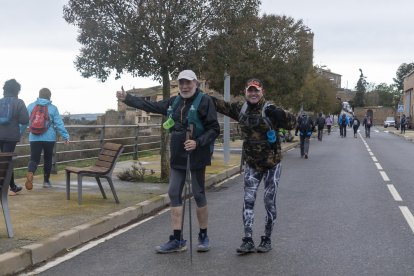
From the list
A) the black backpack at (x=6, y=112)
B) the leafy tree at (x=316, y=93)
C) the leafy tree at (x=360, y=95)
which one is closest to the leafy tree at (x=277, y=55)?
the black backpack at (x=6, y=112)

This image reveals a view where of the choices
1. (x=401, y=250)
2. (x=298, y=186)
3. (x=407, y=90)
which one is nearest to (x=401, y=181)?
(x=298, y=186)

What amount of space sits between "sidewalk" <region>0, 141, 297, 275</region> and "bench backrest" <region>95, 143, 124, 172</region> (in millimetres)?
581

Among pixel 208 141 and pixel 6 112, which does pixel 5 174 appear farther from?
pixel 6 112

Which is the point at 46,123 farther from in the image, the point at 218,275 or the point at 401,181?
the point at 401,181

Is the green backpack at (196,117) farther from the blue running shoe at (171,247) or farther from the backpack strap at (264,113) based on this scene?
the blue running shoe at (171,247)

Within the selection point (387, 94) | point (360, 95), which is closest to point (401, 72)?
point (387, 94)

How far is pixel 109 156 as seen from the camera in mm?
8367

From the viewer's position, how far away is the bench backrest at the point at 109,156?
818cm

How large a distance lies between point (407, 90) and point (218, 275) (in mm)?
93882

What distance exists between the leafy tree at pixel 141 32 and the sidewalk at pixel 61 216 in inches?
95.8

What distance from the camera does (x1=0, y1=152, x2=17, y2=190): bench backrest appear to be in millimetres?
5680

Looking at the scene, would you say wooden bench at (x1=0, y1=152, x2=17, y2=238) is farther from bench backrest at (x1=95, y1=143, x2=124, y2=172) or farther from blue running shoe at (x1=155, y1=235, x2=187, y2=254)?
bench backrest at (x1=95, y1=143, x2=124, y2=172)

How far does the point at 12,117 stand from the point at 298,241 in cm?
479

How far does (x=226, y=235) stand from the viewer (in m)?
6.64
